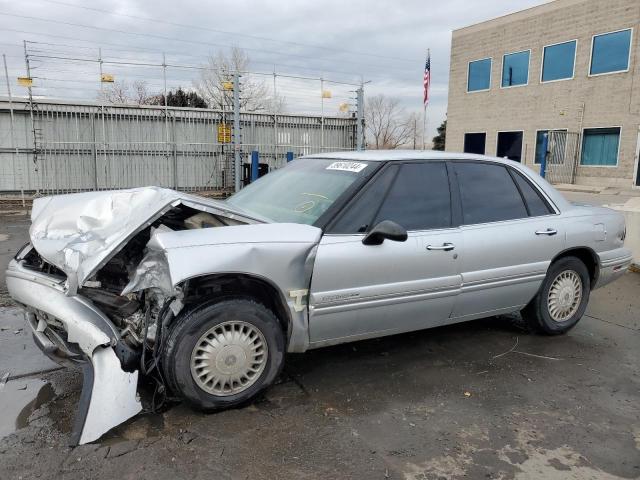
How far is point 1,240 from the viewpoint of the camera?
882cm

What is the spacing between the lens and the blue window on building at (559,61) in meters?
22.6

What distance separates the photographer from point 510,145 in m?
25.5

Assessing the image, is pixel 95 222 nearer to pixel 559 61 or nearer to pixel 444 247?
pixel 444 247

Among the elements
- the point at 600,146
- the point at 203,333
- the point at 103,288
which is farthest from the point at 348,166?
the point at 600,146

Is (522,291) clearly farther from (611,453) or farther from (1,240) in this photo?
(1,240)

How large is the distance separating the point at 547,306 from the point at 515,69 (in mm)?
23482

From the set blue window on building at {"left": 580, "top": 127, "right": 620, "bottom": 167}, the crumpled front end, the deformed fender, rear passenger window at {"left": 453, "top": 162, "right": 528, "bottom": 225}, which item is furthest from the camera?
blue window on building at {"left": 580, "top": 127, "right": 620, "bottom": 167}

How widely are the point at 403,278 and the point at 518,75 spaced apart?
80.6 ft

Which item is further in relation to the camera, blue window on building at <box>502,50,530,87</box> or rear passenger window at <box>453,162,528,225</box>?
blue window on building at <box>502,50,530,87</box>

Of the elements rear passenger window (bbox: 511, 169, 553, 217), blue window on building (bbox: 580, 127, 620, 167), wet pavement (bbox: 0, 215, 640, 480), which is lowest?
wet pavement (bbox: 0, 215, 640, 480)

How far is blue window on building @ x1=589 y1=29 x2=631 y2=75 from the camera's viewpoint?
20656 millimetres

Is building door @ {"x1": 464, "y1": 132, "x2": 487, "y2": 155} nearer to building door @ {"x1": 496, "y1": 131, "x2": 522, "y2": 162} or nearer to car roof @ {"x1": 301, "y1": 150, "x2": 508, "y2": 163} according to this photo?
building door @ {"x1": 496, "y1": 131, "x2": 522, "y2": 162}

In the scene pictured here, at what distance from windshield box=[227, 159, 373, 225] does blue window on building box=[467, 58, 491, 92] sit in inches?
974

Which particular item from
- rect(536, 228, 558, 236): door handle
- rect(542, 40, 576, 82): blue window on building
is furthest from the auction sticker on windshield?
rect(542, 40, 576, 82): blue window on building
